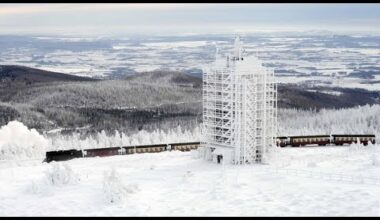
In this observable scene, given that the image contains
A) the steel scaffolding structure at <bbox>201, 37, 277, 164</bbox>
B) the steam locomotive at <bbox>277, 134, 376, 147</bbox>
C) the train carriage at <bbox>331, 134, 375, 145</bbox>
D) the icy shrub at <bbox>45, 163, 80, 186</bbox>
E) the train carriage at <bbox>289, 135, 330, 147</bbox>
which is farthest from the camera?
the train carriage at <bbox>331, 134, 375, 145</bbox>

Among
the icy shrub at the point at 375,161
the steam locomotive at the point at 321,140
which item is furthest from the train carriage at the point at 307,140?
the icy shrub at the point at 375,161

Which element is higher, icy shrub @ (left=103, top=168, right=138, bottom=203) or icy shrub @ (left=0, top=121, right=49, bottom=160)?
icy shrub @ (left=103, top=168, right=138, bottom=203)

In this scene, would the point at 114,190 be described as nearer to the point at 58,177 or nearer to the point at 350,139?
the point at 58,177

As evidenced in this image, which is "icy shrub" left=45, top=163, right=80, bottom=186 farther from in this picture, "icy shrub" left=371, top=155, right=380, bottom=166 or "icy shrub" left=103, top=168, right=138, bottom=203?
"icy shrub" left=371, top=155, right=380, bottom=166

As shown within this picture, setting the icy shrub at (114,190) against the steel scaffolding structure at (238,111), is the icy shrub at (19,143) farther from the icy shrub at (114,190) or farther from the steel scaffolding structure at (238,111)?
the icy shrub at (114,190)

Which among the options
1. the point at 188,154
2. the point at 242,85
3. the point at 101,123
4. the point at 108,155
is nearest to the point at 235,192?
the point at 242,85

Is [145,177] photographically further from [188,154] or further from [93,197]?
[188,154]

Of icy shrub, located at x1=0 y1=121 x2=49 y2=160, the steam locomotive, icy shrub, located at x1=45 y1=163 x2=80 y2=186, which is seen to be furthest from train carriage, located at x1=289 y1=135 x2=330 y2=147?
icy shrub, located at x1=45 y1=163 x2=80 y2=186
